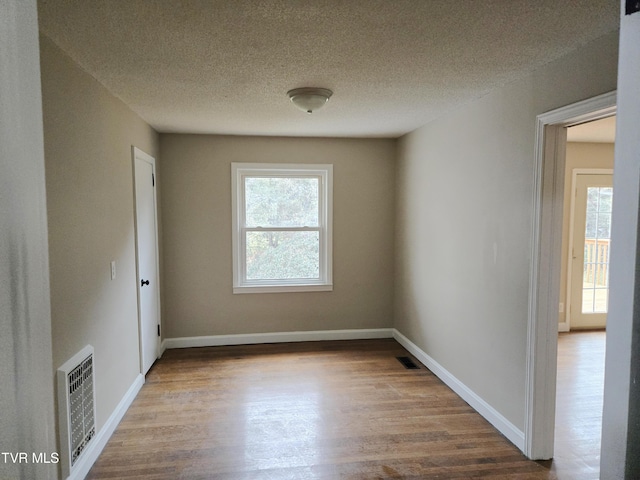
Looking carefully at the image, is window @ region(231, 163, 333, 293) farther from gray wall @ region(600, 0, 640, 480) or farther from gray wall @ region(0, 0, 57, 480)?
gray wall @ region(600, 0, 640, 480)

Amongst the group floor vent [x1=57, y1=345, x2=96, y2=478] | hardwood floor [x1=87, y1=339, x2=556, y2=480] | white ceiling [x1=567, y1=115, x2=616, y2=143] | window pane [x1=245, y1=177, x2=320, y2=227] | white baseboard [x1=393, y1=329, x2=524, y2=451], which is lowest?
hardwood floor [x1=87, y1=339, x2=556, y2=480]

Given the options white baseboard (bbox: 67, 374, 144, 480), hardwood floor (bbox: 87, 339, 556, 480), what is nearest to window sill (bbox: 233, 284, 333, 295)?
hardwood floor (bbox: 87, 339, 556, 480)

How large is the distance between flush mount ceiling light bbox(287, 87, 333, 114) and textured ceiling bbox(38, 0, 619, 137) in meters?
0.06

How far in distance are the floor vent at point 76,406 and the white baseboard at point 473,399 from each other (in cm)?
260

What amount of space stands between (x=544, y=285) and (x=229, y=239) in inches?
123

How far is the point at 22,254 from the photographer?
0.67 metres

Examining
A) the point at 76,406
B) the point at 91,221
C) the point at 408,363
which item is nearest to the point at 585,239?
the point at 408,363

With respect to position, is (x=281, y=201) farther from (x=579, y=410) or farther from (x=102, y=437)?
(x=579, y=410)

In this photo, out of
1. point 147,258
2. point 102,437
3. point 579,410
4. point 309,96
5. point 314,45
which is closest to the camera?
point 314,45

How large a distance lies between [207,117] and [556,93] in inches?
104

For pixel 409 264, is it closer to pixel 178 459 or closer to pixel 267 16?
pixel 178 459

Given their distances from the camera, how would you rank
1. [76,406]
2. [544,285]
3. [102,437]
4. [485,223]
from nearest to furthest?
[76,406], [544,285], [102,437], [485,223]

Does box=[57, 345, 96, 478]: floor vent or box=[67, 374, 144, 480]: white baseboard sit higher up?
box=[57, 345, 96, 478]: floor vent

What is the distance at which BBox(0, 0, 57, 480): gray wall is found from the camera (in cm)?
62
